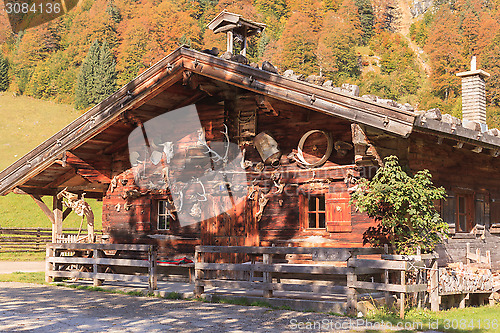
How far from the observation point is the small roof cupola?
14961 mm

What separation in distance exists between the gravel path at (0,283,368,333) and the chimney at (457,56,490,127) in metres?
9.68

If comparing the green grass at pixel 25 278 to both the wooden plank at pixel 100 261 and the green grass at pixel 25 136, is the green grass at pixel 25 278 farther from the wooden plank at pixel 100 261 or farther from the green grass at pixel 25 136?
the green grass at pixel 25 136

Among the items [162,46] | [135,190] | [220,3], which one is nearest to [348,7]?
[220,3]

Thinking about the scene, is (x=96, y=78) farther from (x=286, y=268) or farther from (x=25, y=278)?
(x=286, y=268)

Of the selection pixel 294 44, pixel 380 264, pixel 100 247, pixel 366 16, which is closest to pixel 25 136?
pixel 294 44

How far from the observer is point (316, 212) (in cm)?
1239

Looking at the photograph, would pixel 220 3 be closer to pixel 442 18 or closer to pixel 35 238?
pixel 442 18

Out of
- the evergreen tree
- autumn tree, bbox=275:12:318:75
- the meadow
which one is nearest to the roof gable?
the meadow

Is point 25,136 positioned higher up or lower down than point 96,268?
higher up

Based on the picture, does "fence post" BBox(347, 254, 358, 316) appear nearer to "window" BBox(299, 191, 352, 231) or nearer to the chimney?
"window" BBox(299, 191, 352, 231)

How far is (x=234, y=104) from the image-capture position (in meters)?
13.8

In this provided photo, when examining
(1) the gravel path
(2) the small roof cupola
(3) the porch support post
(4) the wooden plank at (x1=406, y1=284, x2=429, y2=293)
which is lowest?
(1) the gravel path

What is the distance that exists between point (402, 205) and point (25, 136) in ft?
186

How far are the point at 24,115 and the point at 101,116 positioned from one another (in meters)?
59.5
